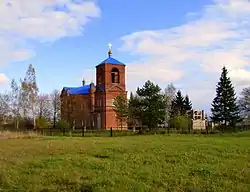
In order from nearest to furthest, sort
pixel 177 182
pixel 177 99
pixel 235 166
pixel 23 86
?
pixel 177 182
pixel 235 166
pixel 23 86
pixel 177 99

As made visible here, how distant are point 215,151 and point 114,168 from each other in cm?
485

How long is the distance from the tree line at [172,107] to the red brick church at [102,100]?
9330 millimetres

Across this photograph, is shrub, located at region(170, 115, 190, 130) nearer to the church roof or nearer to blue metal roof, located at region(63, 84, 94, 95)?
the church roof

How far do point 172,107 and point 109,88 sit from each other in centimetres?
1254

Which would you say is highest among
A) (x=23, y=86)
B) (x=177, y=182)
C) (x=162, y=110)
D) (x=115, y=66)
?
(x=115, y=66)

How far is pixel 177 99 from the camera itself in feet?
246

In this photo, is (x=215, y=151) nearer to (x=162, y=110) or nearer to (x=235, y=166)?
(x=235, y=166)

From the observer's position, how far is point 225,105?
201 ft

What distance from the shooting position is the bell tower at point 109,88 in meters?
69.4

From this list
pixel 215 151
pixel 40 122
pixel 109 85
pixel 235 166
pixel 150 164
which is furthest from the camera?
pixel 109 85

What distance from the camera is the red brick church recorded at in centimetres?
6886

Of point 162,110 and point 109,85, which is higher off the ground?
point 109,85

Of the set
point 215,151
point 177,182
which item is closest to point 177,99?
point 215,151

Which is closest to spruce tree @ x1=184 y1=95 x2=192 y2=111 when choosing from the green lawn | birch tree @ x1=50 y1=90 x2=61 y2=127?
birch tree @ x1=50 y1=90 x2=61 y2=127
